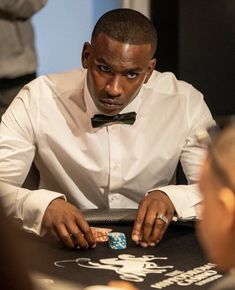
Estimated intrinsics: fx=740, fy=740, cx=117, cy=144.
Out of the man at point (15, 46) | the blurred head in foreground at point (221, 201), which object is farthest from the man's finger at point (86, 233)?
the man at point (15, 46)

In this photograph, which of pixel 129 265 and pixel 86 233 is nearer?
pixel 129 265

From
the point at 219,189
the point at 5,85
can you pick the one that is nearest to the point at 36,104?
the point at 5,85

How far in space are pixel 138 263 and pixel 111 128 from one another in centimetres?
75

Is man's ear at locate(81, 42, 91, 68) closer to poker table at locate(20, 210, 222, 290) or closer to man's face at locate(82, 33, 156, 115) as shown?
man's face at locate(82, 33, 156, 115)

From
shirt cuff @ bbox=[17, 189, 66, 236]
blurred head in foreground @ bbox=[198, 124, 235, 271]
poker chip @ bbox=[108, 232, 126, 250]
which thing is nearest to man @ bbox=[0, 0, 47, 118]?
shirt cuff @ bbox=[17, 189, 66, 236]

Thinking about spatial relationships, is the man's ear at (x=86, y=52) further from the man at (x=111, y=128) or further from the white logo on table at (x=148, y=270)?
the white logo on table at (x=148, y=270)

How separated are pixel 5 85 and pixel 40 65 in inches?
17.9

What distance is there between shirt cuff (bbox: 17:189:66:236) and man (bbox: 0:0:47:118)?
40.6 inches

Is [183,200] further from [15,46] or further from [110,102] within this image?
[15,46]

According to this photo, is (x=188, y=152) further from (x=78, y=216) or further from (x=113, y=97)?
(x=78, y=216)

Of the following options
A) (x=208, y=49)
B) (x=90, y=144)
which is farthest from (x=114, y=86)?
(x=208, y=49)

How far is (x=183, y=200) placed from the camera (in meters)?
2.13

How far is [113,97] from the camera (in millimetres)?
2174

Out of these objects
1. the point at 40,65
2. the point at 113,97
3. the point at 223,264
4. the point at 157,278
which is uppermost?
the point at 223,264
